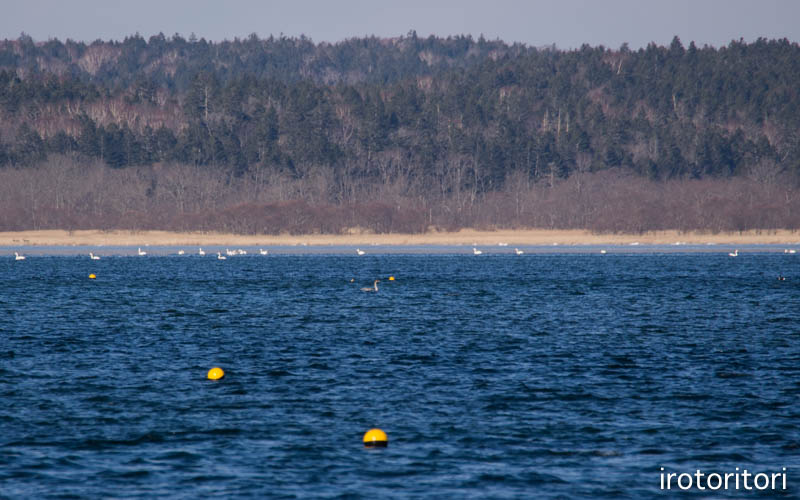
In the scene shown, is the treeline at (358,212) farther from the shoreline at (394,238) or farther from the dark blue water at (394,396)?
the dark blue water at (394,396)

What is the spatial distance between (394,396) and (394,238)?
143 m

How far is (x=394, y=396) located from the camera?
2875 centimetres

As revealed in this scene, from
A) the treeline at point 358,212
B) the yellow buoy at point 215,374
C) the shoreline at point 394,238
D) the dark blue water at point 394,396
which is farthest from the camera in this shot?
the treeline at point 358,212

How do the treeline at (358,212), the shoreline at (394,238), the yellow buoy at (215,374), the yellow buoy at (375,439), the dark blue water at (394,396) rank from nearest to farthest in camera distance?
the dark blue water at (394,396), the yellow buoy at (375,439), the yellow buoy at (215,374), the shoreline at (394,238), the treeline at (358,212)

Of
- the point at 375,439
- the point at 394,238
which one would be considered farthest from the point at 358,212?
the point at 375,439

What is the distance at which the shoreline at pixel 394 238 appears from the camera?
158 meters

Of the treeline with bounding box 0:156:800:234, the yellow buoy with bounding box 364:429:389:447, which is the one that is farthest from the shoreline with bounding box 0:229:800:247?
the yellow buoy with bounding box 364:429:389:447

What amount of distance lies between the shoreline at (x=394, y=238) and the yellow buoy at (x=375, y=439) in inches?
5488

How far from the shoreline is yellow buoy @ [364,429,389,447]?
13939 cm

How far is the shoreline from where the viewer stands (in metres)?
158

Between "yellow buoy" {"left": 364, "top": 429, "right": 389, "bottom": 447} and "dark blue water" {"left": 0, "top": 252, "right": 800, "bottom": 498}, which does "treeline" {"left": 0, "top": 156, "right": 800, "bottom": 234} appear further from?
"yellow buoy" {"left": 364, "top": 429, "right": 389, "bottom": 447}

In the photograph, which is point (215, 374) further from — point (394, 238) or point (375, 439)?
point (394, 238)

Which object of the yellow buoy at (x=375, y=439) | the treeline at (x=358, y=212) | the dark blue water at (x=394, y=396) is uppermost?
the treeline at (x=358, y=212)

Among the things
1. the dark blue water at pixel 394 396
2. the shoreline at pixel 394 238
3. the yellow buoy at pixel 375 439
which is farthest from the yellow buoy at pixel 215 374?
the shoreline at pixel 394 238
